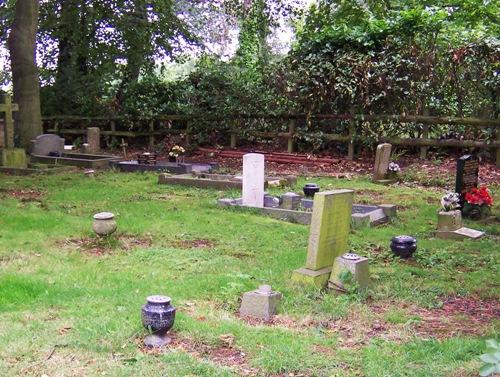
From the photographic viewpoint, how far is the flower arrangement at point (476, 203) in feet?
30.9

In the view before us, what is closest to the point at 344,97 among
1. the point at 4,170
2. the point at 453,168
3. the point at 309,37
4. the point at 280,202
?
the point at 309,37

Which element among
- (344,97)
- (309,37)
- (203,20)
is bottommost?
(344,97)

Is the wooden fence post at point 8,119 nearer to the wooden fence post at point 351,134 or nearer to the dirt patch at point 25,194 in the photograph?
the dirt patch at point 25,194

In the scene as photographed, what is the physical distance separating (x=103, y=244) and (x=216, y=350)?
3.41 meters

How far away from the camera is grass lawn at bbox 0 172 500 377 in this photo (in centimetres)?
404

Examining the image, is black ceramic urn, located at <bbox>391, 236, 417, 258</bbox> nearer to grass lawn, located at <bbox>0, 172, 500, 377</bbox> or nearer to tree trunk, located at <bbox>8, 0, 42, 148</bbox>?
grass lawn, located at <bbox>0, 172, 500, 377</bbox>

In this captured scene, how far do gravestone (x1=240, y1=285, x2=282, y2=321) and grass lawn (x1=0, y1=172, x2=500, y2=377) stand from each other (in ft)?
0.35

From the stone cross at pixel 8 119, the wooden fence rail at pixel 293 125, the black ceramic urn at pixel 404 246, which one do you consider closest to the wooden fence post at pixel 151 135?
the wooden fence rail at pixel 293 125

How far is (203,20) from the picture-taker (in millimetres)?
28500

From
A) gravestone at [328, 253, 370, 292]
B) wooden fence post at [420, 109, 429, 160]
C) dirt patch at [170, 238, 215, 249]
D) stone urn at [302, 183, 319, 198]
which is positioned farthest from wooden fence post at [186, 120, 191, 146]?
gravestone at [328, 253, 370, 292]

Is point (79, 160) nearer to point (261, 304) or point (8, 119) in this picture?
point (8, 119)

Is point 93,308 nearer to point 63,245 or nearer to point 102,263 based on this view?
A: point 102,263

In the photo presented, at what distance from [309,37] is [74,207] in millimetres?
→ 10150

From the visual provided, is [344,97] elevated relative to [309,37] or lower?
lower
